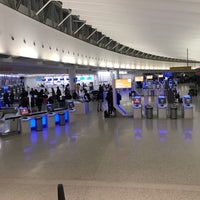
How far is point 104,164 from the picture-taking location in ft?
20.9

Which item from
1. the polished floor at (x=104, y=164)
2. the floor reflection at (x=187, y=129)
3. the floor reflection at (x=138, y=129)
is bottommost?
the polished floor at (x=104, y=164)

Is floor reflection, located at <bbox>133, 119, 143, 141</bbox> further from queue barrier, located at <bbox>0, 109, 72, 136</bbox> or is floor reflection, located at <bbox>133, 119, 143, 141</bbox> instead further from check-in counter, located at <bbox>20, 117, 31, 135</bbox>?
check-in counter, located at <bbox>20, 117, 31, 135</bbox>

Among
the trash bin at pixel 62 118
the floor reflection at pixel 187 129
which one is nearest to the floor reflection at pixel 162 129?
the floor reflection at pixel 187 129

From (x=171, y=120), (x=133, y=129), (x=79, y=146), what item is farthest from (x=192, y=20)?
(x=79, y=146)

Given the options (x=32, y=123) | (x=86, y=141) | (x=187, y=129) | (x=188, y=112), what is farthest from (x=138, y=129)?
(x=32, y=123)

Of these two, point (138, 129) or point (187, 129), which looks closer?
point (187, 129)

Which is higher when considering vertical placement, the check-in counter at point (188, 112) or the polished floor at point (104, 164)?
the check-in counter at point (188, 112)

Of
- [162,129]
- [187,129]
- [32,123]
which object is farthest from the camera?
[32,123]

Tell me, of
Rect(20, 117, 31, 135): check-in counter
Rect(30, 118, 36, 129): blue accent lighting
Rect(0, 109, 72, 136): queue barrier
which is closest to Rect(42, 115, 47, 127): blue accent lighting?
Rect(0, 109, 72, 136): queue barrier

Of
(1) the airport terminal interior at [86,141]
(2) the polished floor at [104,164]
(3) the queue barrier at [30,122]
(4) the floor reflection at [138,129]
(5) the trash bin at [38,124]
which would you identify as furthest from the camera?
(5) the trash bin at [38,124]

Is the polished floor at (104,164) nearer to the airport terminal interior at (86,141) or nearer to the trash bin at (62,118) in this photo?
the airport terminal interior at (86,141)

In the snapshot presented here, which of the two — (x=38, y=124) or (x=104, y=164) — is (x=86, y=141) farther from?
(x=38, y=124)

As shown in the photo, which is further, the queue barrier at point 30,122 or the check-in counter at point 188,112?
the check-in counter at point 188,112

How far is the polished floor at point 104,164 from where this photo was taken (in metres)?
4.68
